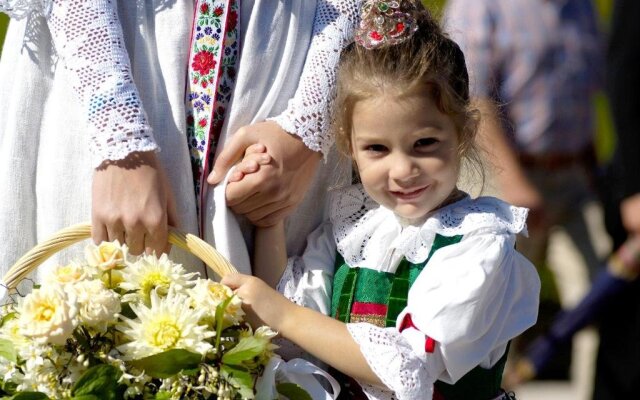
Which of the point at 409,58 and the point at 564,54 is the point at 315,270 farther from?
the point at 564,54

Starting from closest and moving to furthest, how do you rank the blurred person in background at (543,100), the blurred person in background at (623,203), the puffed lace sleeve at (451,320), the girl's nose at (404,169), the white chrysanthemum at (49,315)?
the white chrysanthemum at (49,315) < the puffed lace sleeve at (451,320) < the girl's nose at (404,169) < the blurred person in background at (543,100) < the blurred person in background at (623,203)

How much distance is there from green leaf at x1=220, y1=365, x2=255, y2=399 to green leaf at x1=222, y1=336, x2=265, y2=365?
14 mm

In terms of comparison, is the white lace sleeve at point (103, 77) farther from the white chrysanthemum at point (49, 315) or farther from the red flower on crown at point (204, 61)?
the white chrysanthemum at point (49, 315)

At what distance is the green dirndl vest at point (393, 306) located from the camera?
2.58 metres

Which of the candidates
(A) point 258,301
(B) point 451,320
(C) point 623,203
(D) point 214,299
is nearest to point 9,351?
(D) point 214,299

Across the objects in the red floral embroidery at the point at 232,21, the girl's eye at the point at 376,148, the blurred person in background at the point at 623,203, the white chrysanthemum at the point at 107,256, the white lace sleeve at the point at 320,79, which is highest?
the red floral embroidery at the point at 232,21

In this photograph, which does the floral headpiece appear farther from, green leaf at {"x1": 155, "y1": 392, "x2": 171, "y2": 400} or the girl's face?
green leaf at {"x1": 155, "y1": 392, "x2": 171, "y2": 400}

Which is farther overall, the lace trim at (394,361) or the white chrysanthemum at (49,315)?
the lace trim at (394,361)

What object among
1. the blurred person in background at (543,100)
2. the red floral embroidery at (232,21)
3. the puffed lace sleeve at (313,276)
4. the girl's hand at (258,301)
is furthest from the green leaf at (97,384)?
the blurred person in background at (543,100)

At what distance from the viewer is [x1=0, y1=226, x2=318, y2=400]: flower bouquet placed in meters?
2.19

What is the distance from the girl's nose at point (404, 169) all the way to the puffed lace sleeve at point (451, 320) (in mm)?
159

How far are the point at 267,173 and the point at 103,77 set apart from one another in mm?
375

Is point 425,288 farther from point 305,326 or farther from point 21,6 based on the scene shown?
A: point 21,6

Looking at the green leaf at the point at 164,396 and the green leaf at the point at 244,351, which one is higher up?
the green leaf at the point at 244,351
